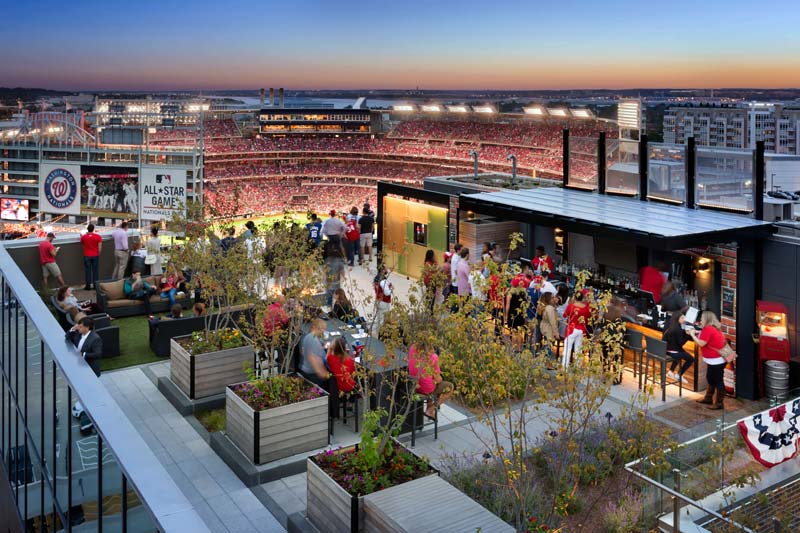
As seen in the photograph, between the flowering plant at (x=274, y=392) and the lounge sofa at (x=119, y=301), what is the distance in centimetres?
647

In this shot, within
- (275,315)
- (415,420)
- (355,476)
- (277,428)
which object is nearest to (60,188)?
(275,315)

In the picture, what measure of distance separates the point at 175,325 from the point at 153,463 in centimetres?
971

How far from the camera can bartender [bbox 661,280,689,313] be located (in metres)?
11.1

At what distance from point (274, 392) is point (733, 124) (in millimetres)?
89836

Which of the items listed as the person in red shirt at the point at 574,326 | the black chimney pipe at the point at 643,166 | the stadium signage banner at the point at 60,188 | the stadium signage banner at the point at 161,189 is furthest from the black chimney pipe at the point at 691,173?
the stadium signage banner at the point at 60,188

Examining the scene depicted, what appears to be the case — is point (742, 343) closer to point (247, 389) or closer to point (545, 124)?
point (247, 389)

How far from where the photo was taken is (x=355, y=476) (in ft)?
21.3

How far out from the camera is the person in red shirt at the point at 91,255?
15656mm

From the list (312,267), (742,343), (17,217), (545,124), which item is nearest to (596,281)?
(742,343)

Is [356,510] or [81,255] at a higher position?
[81,255]

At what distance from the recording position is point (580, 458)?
7754 mm

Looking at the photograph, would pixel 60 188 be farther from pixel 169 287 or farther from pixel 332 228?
pixel 332 228

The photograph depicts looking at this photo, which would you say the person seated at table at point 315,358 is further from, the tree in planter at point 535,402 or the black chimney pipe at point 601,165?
the black chimney pipe at point 601,165

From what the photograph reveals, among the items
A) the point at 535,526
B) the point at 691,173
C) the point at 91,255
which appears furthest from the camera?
the point at 91,255
